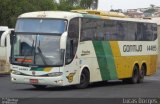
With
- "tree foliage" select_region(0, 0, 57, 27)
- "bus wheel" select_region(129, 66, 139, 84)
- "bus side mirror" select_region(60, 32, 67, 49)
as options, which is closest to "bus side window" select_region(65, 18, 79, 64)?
"bus side mirror" select_region(60, 32, 67, 49)

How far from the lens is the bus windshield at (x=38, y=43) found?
22.5 m

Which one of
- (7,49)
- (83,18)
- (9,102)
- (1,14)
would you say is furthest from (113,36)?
(1,14)

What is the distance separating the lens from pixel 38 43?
896 inches

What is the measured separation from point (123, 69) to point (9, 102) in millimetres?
15801

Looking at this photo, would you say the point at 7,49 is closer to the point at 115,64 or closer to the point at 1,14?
the point at 115,64

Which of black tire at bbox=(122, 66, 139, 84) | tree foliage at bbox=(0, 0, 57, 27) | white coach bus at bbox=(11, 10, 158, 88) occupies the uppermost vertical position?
white coach bus at bbox=(11, 10, 158, 88)

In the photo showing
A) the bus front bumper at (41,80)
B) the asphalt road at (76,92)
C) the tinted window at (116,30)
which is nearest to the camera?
the asphalt road at (76,92)

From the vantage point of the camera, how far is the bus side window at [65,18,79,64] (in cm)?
2288

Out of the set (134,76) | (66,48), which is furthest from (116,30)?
(66,48)

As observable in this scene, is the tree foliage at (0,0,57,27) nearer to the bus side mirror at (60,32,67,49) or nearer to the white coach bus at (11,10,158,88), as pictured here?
A: the white coach bus at (11,10,158,88)

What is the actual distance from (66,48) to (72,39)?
2.02 feet

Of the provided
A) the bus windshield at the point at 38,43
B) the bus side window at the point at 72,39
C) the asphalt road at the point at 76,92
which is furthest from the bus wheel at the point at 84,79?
the bus windshield at the point at 38,43

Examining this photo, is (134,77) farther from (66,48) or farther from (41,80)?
(41,80)

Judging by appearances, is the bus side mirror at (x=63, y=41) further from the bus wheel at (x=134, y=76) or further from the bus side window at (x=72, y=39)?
the bus wheel at (x=134, y=76)
